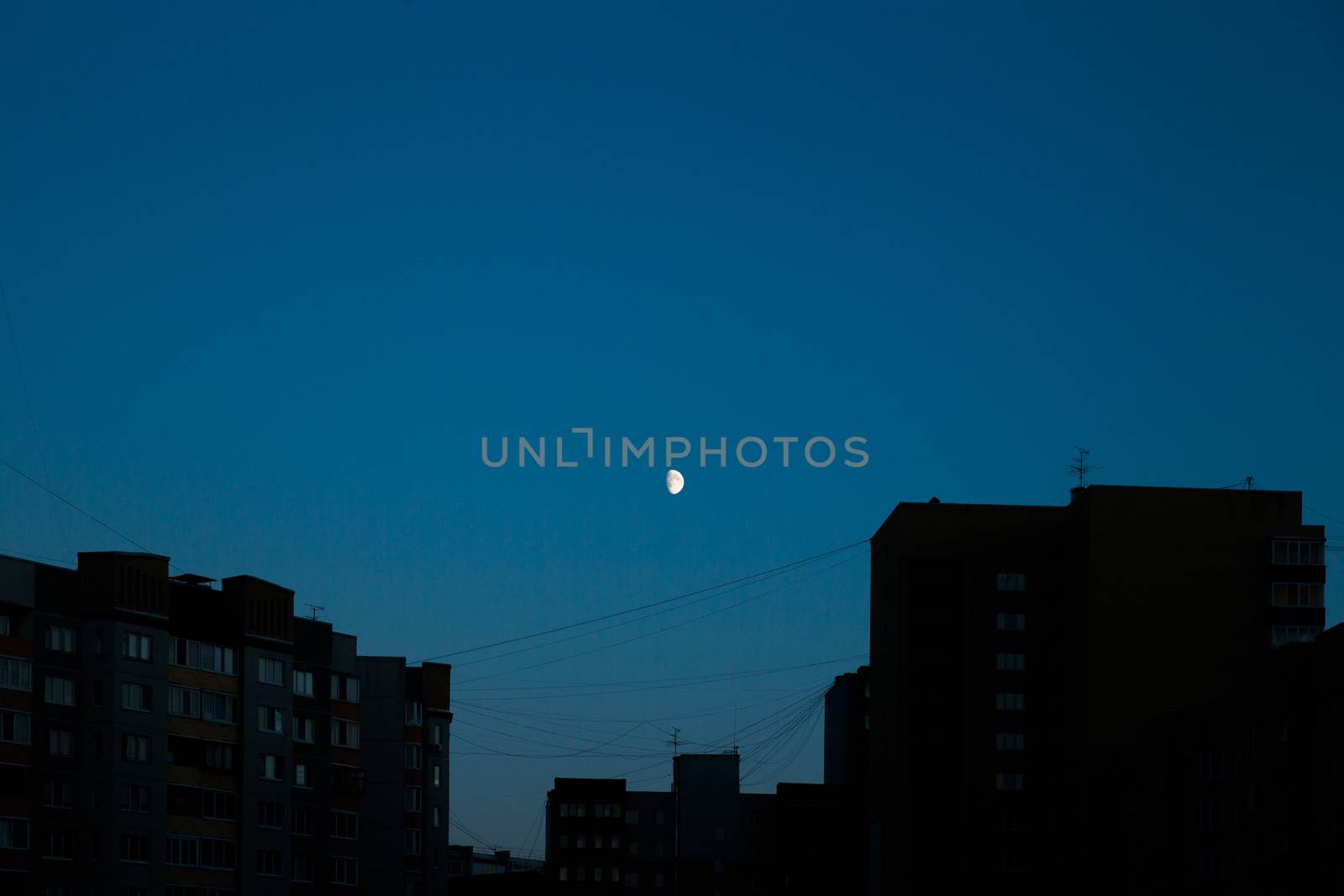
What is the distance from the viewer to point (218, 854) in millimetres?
121000

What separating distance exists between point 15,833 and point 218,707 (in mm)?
19409

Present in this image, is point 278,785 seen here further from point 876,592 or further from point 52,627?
point 876,592

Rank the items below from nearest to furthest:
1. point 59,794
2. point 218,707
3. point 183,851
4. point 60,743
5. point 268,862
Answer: point 59,794 → point 60,743 → point 183,851 → point 218,707 → point 268,862

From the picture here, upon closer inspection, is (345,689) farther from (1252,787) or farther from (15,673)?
(1252,787)

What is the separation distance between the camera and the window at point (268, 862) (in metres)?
125

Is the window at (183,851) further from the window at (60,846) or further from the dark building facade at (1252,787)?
the dark building facade at (1252,787)

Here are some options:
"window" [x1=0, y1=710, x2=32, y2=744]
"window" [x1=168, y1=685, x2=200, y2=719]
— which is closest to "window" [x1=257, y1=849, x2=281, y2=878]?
"window" [x1=168, y1=685, x2=200, y2=719]

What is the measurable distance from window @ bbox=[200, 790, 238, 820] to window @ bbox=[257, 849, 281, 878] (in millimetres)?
3731

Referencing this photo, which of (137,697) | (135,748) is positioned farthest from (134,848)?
(137,697)

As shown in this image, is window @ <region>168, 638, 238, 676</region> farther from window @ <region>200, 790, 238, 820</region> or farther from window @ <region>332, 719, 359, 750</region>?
window @ <region>332, 719, 359, 750</region>

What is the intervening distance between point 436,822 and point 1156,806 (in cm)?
5929

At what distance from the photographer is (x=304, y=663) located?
→ 133000mm

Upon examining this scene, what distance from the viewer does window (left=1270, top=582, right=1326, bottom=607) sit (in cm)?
14250

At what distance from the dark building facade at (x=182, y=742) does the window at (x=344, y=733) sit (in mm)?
157
